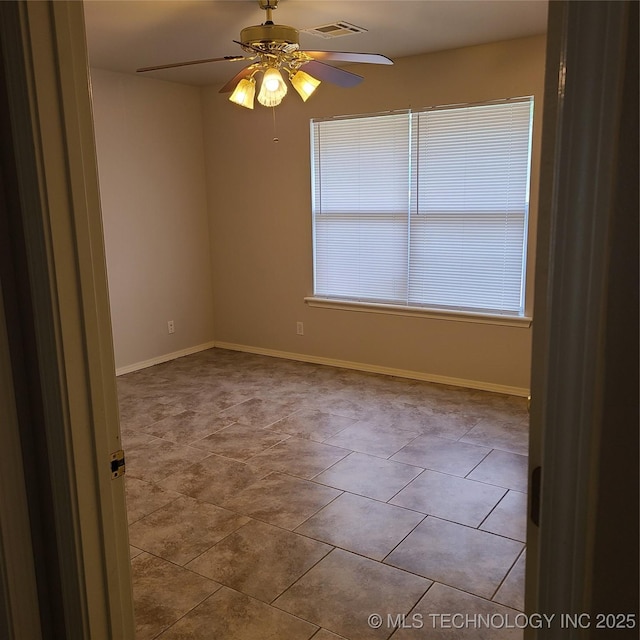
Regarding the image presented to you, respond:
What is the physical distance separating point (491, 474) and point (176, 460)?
1.85 metres

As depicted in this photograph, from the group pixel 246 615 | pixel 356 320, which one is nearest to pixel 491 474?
pixel 246 615

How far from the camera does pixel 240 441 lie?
3.94 meters

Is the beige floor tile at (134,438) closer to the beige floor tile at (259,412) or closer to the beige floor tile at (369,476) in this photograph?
the beige floor tile at (259,412)

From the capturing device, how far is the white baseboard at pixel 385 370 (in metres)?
4.82

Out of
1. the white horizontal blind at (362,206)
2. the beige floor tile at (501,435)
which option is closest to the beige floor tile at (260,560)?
the beige floor tile at (501,435)

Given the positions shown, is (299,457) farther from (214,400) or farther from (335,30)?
(335,30)

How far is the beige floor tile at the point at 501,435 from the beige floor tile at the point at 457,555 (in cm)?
104

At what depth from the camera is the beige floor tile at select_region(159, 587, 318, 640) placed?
2160mm

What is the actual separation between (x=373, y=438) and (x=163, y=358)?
274 centimetres

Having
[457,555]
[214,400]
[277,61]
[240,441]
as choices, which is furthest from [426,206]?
[457,555]

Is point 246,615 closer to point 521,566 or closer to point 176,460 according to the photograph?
point 521,566

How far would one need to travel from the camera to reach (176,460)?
3654mm

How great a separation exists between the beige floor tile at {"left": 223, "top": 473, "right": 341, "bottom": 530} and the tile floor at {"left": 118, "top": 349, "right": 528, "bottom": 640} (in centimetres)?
1

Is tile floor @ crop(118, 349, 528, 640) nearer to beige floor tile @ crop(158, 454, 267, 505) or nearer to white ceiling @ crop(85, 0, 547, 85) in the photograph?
beige floor tile @ crop(158, 454, 267, 505)
